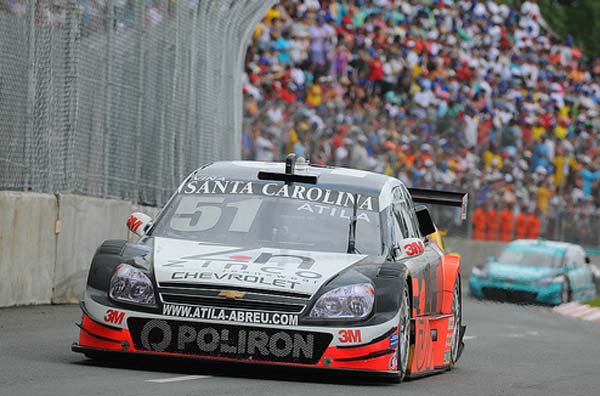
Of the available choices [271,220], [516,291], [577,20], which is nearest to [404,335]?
[271,220]

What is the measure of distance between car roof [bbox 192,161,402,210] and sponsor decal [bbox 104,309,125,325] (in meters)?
1.72

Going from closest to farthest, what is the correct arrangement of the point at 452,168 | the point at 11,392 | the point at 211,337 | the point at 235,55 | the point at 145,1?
the point at 11,392 < the point at 211,337 < the point at 145,1 < the point at 235,55 < the point at 452,168

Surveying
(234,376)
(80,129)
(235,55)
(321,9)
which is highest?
(321,9)

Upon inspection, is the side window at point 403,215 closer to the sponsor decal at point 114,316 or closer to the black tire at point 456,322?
the black tire at point 456,322

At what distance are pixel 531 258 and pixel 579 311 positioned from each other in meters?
3.89

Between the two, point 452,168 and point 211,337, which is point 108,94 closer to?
point 211,337

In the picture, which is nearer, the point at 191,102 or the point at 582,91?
the point at 191,102

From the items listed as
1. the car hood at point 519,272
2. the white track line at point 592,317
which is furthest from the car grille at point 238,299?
the car hood at point 519,272

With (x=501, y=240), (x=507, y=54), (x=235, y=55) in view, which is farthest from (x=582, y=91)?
(x=235, y=55)

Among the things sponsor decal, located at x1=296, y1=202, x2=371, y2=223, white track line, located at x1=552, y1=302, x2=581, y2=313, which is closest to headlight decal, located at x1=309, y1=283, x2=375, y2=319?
sponsor decal, located at x1=296, y1=202, x2=371, y2=223

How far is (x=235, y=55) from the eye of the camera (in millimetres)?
20172

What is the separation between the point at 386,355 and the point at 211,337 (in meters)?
1.00

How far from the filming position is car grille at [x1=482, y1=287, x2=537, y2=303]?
28.1 m

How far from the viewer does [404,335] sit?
8.46 meters
